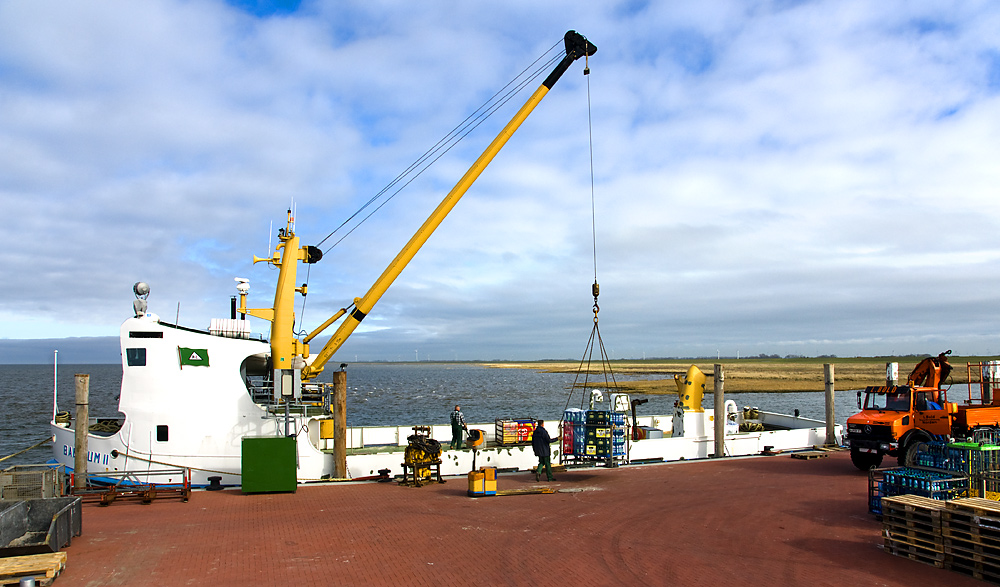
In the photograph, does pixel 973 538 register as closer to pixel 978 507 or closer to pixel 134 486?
pixel 978 507

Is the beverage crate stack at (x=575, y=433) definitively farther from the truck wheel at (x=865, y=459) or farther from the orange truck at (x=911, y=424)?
the truck wheel at (x=865, y=459)

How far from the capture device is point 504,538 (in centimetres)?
1143

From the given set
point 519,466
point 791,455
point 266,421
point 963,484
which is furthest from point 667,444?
point 266,421

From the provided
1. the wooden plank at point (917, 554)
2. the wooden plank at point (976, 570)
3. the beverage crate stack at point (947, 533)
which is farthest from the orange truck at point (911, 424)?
the wooden plank at point (976, 570)

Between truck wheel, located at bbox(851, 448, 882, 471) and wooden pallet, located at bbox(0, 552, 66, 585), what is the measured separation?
62.3 feet

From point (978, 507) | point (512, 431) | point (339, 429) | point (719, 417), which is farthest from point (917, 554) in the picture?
point (339, 429)

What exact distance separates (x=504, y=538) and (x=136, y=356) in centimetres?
1247

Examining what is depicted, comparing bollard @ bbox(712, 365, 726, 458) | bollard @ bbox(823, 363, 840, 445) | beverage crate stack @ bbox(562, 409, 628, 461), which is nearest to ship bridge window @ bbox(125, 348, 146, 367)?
beverage crate stack @ bbox(562, 409, 628, 461)

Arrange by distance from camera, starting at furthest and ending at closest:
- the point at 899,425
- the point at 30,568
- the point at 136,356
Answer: the point at 136,356 < the point at 899,425 < the point at 30,568

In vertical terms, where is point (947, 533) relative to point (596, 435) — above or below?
below

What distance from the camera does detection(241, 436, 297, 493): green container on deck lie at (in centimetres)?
1554

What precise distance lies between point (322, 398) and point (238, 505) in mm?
6742

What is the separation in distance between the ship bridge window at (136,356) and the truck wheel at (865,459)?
20560 mm

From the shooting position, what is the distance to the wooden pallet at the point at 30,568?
8.58 m
